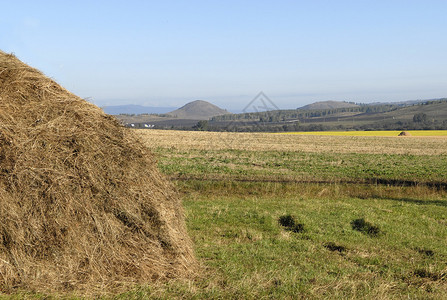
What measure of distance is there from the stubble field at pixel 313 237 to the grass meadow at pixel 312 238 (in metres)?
0.02

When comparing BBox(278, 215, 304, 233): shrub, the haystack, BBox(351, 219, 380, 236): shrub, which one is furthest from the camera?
BBox(278, 215, 304, 233): shrub

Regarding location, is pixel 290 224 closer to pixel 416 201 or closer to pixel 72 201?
Result: pixel 72 201

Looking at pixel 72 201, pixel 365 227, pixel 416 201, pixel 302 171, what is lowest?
pixel 416 201

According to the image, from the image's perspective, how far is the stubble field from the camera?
691 centimetres

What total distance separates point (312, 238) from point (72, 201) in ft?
19.9

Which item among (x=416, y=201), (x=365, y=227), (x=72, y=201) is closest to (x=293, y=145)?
(x=416, y=201)

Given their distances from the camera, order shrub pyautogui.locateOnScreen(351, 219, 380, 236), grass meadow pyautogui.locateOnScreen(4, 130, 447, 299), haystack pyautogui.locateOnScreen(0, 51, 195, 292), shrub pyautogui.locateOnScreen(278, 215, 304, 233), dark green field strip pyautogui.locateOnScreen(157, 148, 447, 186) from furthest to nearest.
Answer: dark green field strip pyautogui.locateOnScreen(157, 148, 447, 186)
shrub pyautogui.locateOnScreen(278, 215, 304, 233)
shrub pyautogui.locateOnScreen(351, 219, 380, 236)
grass meadow pyautogui.locateOnScreen(4, 130, 447, 299)
haystack pyautogui.locateOnScreen(0, 51, 195, 292)

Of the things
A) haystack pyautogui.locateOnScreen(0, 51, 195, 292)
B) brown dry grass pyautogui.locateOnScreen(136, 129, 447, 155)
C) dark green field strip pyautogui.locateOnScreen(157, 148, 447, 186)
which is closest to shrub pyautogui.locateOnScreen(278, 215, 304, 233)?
haystack pyautogui.locateOnScreen(0, 51, 195, 292)

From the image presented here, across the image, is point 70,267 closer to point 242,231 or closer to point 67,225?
point 67,225

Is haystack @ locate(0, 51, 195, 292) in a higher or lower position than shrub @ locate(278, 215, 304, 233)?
higher

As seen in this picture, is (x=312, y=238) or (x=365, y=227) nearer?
(x=312, y=238)

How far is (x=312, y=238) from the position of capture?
34.3 ft

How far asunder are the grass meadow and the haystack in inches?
20.3

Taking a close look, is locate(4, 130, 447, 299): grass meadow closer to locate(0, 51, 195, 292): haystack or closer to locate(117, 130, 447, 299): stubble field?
locate(117, 130, 447, 299): stubble field
